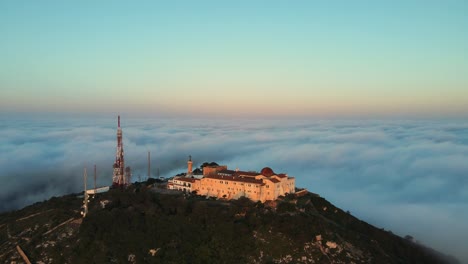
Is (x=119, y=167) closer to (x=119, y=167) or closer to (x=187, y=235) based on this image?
(x=119, y=167)

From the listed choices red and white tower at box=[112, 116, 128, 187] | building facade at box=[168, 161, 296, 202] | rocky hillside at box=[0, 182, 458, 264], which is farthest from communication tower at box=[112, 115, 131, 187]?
rocky hillside at box=[0, 182, 458, 264]

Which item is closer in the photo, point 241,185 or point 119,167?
point 241,185

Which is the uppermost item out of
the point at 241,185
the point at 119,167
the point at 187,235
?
the point at 119,167

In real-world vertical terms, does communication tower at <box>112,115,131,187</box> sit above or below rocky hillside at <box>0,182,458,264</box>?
above

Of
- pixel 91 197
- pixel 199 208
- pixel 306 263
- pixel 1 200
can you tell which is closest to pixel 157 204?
pixel 199 208

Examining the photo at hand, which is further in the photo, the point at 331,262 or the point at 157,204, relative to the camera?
the point at 157,204

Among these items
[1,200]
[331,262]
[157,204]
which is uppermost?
[157,204]

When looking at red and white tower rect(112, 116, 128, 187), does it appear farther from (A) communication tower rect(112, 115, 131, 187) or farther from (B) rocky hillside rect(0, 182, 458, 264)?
(B) rocky hillside rect(0, 182, 458, 264)

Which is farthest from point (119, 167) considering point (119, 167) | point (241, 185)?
point (241, 185)

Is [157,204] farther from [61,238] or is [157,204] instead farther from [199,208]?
[61,238]
